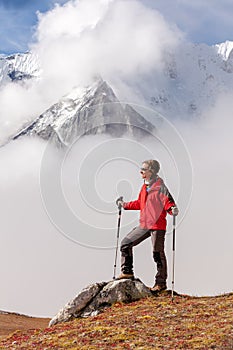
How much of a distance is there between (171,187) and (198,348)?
791 centimetres

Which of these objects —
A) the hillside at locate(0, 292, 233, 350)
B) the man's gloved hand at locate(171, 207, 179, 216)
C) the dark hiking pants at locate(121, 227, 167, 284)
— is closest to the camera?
the hillside at locate(0, 292, 233, 350)

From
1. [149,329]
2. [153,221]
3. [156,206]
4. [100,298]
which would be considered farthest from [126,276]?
[149,329]

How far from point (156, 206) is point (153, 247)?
1.53 metres

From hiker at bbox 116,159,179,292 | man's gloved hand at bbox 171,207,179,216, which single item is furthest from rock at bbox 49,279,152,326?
man's gloved hand at bbox 171,207,179,216

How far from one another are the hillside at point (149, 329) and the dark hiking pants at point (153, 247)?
1012 millimetres

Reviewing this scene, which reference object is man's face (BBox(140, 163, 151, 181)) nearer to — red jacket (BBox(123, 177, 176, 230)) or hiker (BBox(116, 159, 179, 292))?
hiker (BBox(116, 159, 179, 292))

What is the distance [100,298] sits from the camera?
20.6 metres

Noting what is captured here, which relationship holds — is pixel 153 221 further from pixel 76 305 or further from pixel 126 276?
pixel 76 305

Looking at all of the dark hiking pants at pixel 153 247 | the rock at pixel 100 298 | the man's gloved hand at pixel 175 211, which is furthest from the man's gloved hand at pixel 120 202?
the rock at pixel 100 298

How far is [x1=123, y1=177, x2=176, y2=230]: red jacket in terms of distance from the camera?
21047 millimetres

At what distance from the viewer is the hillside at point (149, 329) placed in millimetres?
15211

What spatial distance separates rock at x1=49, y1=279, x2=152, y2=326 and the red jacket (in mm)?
2268

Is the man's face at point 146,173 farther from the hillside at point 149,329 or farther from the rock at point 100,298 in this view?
the hillside at point 149,329

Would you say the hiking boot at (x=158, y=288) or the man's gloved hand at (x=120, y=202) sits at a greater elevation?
the man's gloved hand at (x=120, y=202)
